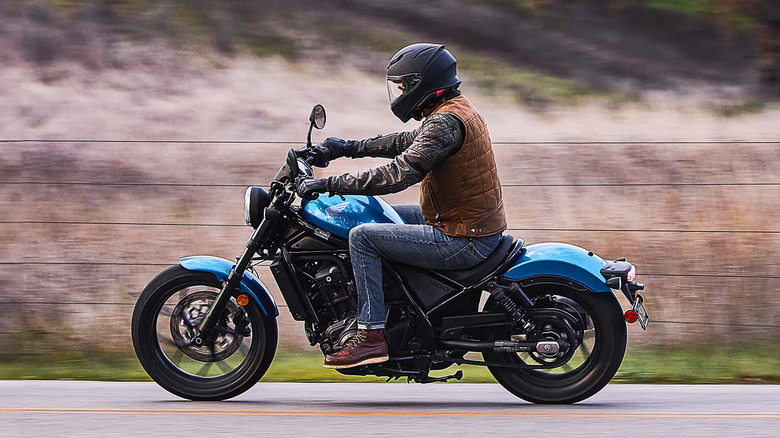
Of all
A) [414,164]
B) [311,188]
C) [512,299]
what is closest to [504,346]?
[512,299]

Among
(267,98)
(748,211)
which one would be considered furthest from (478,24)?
(748,211)

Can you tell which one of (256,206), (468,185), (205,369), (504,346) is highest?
(468,185)

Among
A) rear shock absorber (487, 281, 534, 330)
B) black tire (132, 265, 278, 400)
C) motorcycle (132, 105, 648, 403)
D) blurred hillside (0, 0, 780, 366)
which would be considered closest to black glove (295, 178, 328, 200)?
motorcycle (132, 105, 648, 403)

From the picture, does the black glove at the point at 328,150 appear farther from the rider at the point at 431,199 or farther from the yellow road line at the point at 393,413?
the yellow road line at the point at 393,413

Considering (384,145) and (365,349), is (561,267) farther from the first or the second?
(384,145)

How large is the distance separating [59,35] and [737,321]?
26.6 feet

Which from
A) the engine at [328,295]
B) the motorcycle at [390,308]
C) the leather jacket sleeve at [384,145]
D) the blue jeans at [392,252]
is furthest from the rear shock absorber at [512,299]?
the leather jacket sleeve at [384,145]

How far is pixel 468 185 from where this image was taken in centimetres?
612

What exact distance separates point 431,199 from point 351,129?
5.31 m

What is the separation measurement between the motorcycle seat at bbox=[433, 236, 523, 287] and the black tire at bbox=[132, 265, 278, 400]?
3.36ft

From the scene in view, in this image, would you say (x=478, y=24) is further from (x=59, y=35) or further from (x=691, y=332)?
(x=691, y=332)

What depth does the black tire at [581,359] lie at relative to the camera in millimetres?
6258

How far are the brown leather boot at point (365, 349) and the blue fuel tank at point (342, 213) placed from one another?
1.75ft

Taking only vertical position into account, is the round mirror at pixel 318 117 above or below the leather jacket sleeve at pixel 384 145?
above
